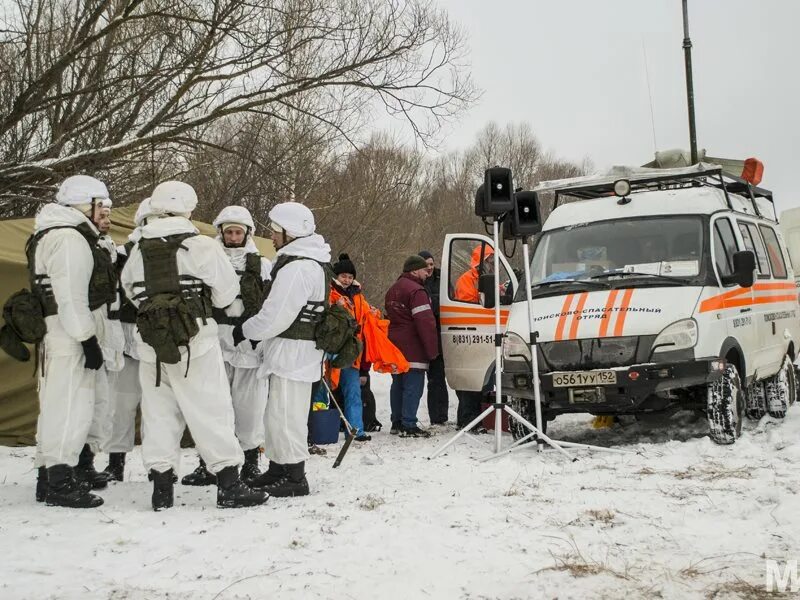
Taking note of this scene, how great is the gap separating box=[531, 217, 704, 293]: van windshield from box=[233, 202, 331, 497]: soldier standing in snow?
9.39 ft

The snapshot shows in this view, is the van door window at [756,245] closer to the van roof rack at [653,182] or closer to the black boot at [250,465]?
the van roof rack at [653,182]

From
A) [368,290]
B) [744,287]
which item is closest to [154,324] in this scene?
[744,287]

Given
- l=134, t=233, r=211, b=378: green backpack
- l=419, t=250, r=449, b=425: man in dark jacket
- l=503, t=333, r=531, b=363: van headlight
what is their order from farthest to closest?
l=419, t=250, r=449, b=425: man in dark jacket → l=503, t=333, r=531, b=363: van headlight → l=134, t=233, r=211, b=378: green backpack

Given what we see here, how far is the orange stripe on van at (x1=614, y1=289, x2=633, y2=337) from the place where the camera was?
7.13m

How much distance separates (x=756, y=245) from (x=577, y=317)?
→ 2.90 meters

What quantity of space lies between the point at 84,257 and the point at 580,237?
15.6 ft

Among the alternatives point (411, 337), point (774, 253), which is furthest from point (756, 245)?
point (411, 337)

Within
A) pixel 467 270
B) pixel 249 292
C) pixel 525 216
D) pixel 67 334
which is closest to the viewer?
pixel 67 334

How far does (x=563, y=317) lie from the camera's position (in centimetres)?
748

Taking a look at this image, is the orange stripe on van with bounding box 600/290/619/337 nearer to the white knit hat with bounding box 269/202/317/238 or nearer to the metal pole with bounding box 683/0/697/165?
the white knit hat with bounding box 269/202/317/238

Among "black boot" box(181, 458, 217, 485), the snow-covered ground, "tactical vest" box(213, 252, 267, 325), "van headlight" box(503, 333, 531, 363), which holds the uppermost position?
"tactical vest" box(213, 252, 267, 325)

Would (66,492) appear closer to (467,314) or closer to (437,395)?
(467,314)

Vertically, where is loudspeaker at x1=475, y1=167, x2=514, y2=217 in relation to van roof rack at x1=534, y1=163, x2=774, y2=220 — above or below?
below

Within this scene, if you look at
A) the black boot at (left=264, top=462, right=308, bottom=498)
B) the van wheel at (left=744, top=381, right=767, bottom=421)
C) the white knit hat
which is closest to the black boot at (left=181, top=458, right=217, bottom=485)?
the black boot at (left=264, top=462, right=308, bottom=498)
